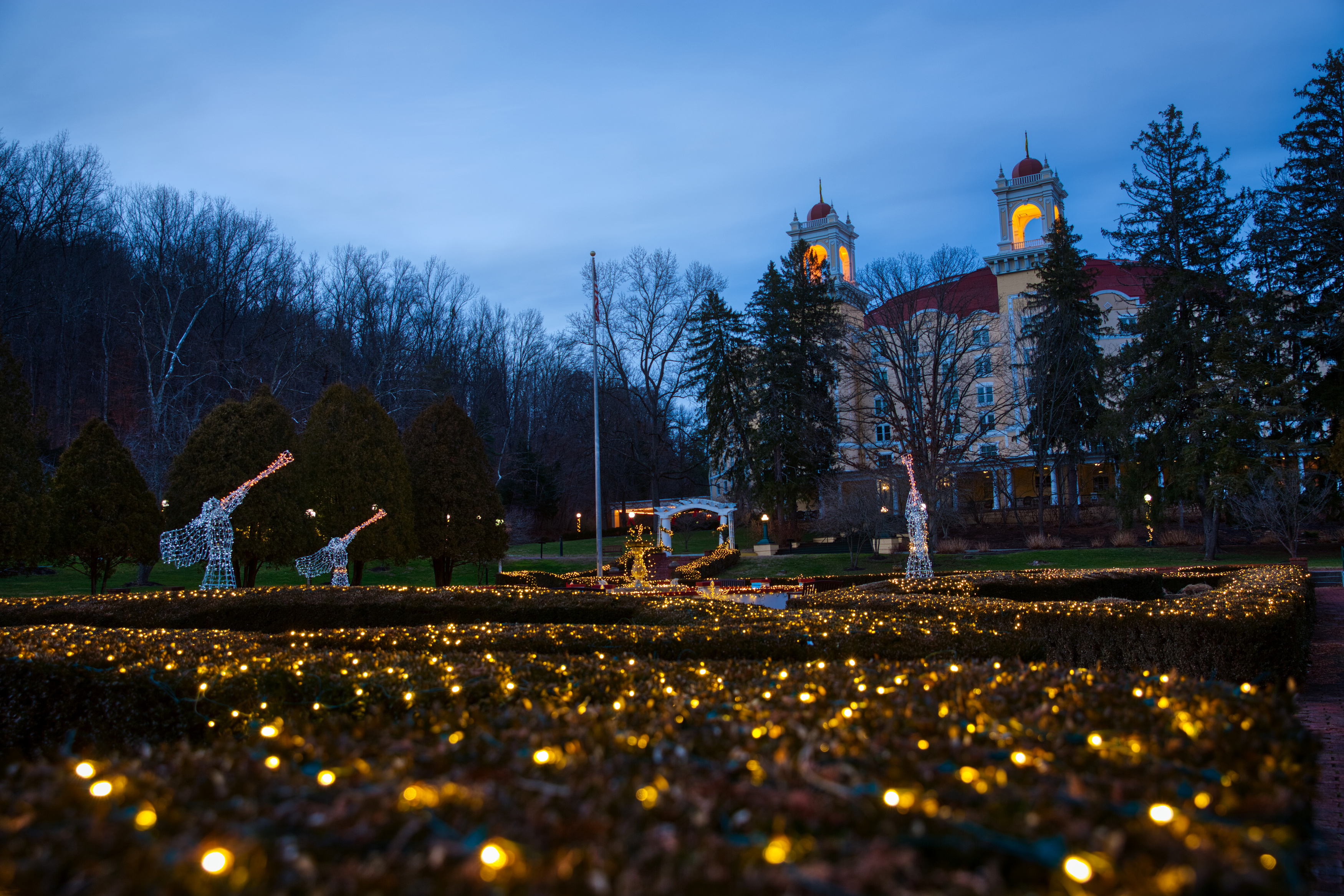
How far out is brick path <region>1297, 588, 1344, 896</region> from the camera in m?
3.82

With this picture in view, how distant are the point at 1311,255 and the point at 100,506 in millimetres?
38417

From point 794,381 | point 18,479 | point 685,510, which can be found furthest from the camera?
point 794,381

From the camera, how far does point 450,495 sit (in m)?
21.6

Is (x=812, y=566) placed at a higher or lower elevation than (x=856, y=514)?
lower

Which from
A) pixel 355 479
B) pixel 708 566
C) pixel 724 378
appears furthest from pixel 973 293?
pixel 355 479

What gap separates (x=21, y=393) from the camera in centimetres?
1617

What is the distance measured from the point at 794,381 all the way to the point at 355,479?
86.3 feet

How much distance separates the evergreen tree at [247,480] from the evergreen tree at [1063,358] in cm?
2949

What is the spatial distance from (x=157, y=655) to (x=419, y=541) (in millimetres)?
16711

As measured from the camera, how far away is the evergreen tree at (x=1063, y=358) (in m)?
34.8

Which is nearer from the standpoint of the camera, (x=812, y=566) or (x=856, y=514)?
(x=812, y=566)

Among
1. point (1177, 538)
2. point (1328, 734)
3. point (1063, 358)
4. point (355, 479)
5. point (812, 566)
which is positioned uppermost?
point (1063, 358)

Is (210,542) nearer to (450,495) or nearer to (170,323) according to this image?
(450,495)

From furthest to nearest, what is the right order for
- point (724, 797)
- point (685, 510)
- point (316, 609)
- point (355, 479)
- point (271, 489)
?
point (685, 510) < point (355, 479) < point (271, 489) < point (316, 609) < point (724, 797)
